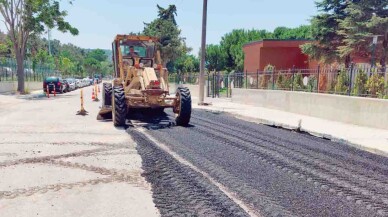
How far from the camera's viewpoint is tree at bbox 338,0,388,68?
89.6 ft

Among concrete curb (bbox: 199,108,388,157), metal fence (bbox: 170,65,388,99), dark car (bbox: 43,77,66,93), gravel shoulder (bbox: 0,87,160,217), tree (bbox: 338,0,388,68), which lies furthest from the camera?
dark car (bbox: 43,77,66,93)

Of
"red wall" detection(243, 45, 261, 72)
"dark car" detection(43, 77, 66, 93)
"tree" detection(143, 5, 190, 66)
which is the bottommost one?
"dark car" detection(43, 77, 66, 93)

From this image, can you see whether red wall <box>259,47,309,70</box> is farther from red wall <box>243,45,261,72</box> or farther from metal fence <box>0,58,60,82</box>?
metal fence <box>0,58,60,82</box>

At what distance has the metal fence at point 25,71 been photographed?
30825 mm

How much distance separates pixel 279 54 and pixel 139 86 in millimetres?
26082

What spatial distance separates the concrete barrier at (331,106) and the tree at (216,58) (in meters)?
37.5

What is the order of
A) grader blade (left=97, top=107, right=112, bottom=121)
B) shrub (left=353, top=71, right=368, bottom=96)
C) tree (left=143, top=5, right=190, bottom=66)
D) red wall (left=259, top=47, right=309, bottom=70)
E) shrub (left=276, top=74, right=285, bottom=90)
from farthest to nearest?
tree (left=143, top=5, right=190, bottom=66), red wall (left=259, top=47, right=309, bottom=70), shrub (left=276, top=74, right=285, bottom=90), shrub (left=353, top=71, right=368, bottom=96), grader blade (left=97, top=107, right=112, bottom=121)

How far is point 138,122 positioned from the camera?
40.4 feet

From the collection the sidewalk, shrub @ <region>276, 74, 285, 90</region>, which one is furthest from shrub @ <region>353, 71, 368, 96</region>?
shrub @ <region>276, 74, 285, 90</region>

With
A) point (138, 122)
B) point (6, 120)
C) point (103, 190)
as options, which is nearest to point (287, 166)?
point (103, 190)

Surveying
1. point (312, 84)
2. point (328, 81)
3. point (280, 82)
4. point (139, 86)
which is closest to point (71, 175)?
point (139, 86)

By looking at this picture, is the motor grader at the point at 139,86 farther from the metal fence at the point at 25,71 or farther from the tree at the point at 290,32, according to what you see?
the tree at the point at 290,32

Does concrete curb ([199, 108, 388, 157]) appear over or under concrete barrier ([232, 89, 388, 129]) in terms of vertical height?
under

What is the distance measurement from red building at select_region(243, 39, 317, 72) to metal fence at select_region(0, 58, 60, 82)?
2392cm
